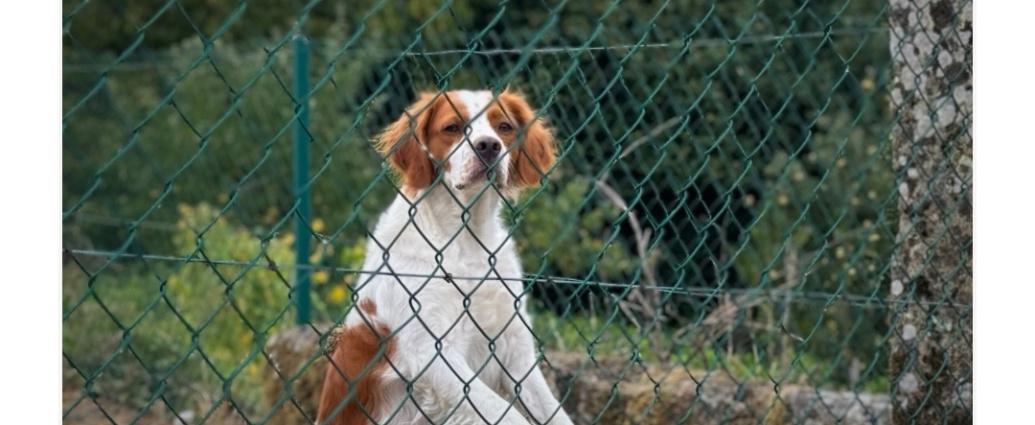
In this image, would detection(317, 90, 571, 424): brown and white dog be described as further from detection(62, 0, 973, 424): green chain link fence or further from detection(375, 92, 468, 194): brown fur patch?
detection(62, 0, 973, 424): green chain link fence

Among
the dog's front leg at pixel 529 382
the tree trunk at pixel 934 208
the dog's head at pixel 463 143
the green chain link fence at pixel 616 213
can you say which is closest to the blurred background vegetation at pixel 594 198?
the green chain link fence at pixel 616 213

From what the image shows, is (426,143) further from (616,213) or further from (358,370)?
(616,213)

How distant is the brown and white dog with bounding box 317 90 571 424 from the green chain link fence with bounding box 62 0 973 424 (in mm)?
178

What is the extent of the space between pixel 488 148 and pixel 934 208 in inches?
54.5

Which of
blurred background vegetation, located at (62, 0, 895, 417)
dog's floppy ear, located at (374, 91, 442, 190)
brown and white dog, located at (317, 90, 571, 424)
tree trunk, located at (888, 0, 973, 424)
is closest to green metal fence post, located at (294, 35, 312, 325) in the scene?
blurred background vegetation, located at (62, 0, 895, 417)

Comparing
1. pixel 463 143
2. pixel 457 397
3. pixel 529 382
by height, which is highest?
pixel 463 143

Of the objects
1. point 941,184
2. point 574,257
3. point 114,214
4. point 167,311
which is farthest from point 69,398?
point 941,184

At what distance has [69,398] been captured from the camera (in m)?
6.00

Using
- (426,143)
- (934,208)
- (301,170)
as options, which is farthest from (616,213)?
(426,143)

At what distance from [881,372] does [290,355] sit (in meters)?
2.84

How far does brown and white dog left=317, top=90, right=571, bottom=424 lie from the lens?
3.01 metres

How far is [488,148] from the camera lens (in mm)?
3092

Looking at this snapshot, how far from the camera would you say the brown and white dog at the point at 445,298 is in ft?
9.89

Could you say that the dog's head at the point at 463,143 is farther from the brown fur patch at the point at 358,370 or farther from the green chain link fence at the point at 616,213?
the brown fur patch at the point at 358,370
